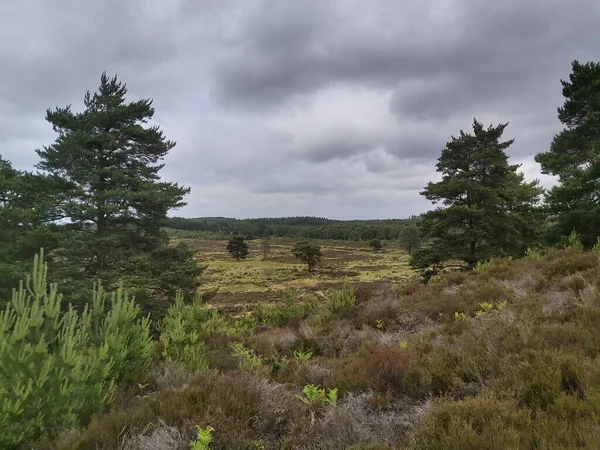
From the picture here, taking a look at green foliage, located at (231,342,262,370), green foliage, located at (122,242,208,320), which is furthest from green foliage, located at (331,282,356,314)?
green foliage, located at (122,242,208,320)

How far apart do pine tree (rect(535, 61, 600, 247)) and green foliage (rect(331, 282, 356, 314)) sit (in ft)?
29.4

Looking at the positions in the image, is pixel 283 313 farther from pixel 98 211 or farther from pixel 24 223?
pixel 24 223

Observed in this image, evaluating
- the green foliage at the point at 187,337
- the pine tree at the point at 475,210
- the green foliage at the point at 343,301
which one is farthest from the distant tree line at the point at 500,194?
the green foliage at the point at 187,337

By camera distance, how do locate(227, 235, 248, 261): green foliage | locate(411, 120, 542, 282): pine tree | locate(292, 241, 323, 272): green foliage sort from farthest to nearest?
locate(227, 235, 248, 261): green foliage < locate(292, 241, 323, 272): green foliage < locate(411, 120, 542, 282): pine tree

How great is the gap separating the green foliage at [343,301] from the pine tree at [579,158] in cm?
897

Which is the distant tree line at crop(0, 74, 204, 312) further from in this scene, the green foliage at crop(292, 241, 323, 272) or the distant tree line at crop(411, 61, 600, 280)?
the green foliage at crop(292, 241, 323, 272)

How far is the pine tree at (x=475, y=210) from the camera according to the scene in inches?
682

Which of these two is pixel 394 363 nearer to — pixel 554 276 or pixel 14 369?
pixel 14 369

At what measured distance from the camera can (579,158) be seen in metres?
15.1

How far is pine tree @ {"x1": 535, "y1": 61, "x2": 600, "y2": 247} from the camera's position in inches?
511

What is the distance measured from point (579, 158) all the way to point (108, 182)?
67.9 ft

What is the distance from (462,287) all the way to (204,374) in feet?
24.5

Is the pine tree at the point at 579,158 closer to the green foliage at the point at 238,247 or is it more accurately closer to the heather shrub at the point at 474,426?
the heather shrub at the point at 474,426

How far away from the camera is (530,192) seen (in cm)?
2369
